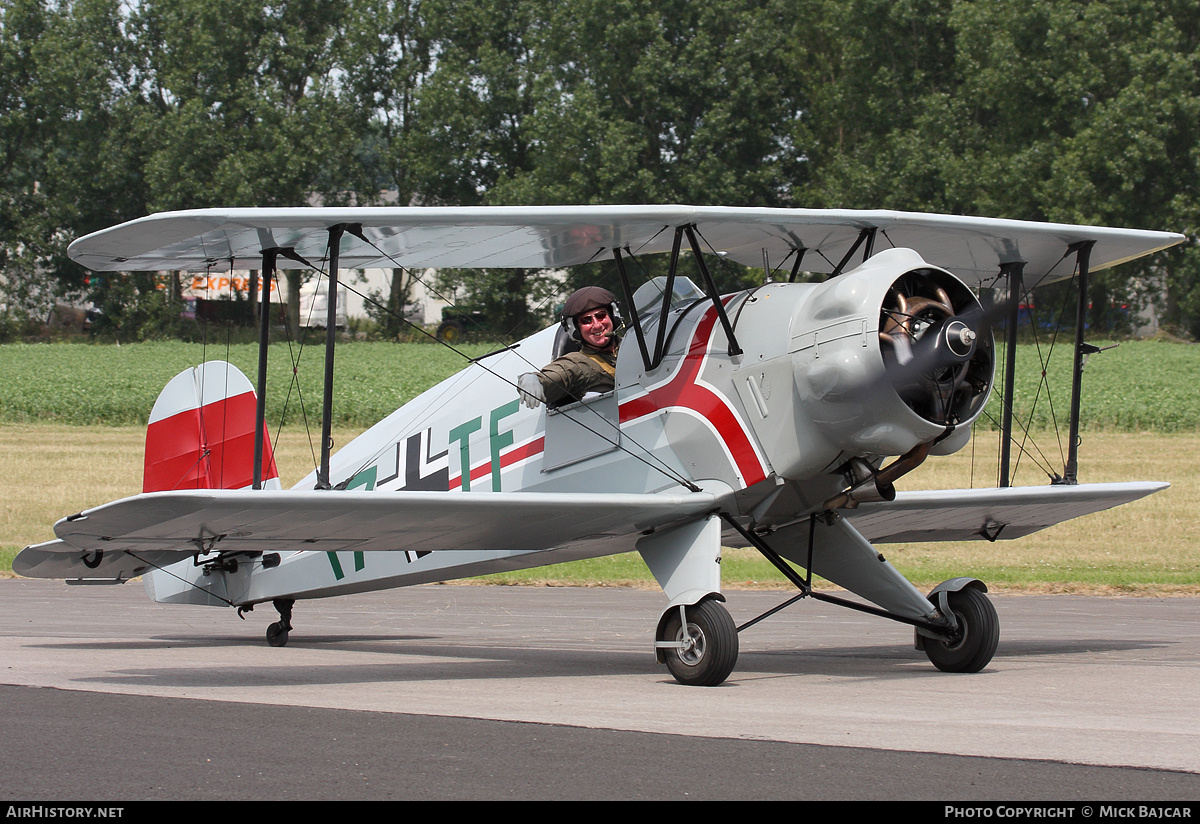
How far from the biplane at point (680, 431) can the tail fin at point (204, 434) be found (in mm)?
90

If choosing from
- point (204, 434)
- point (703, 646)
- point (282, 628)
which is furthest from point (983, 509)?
point (204, 434)

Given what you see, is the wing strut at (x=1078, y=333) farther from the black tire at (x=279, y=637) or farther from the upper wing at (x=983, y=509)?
the black tire at (x=279, y=637)

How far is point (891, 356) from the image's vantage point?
720cm

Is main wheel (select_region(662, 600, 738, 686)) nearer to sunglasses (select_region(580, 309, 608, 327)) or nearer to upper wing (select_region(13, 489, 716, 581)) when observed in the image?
upper wing (select_region(13, 489, 716, 581))

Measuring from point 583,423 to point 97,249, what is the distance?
3.19 metres

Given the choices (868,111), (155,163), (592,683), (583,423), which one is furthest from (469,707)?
(155,163)

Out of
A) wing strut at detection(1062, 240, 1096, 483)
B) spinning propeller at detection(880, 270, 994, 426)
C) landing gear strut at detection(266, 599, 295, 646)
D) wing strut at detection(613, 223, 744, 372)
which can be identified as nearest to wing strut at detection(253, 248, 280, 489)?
wing strut at detection(613, 223, 744, 372)

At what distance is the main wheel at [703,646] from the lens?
296 inches

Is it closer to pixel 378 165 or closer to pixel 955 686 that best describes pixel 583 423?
pixel 955 686

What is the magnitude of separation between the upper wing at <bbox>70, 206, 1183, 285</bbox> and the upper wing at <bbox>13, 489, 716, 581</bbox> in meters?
1.60

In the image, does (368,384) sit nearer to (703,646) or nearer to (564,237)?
(564,237)

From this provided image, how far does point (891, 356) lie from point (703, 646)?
1.91 meters

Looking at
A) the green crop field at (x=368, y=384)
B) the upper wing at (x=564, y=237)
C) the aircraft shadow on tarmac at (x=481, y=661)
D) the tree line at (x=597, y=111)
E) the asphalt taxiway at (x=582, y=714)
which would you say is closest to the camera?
the asphalt taxiway at (x=582, y=714)

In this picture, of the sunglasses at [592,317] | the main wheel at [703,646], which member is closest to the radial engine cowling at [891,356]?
the main wheel at [703,646]
